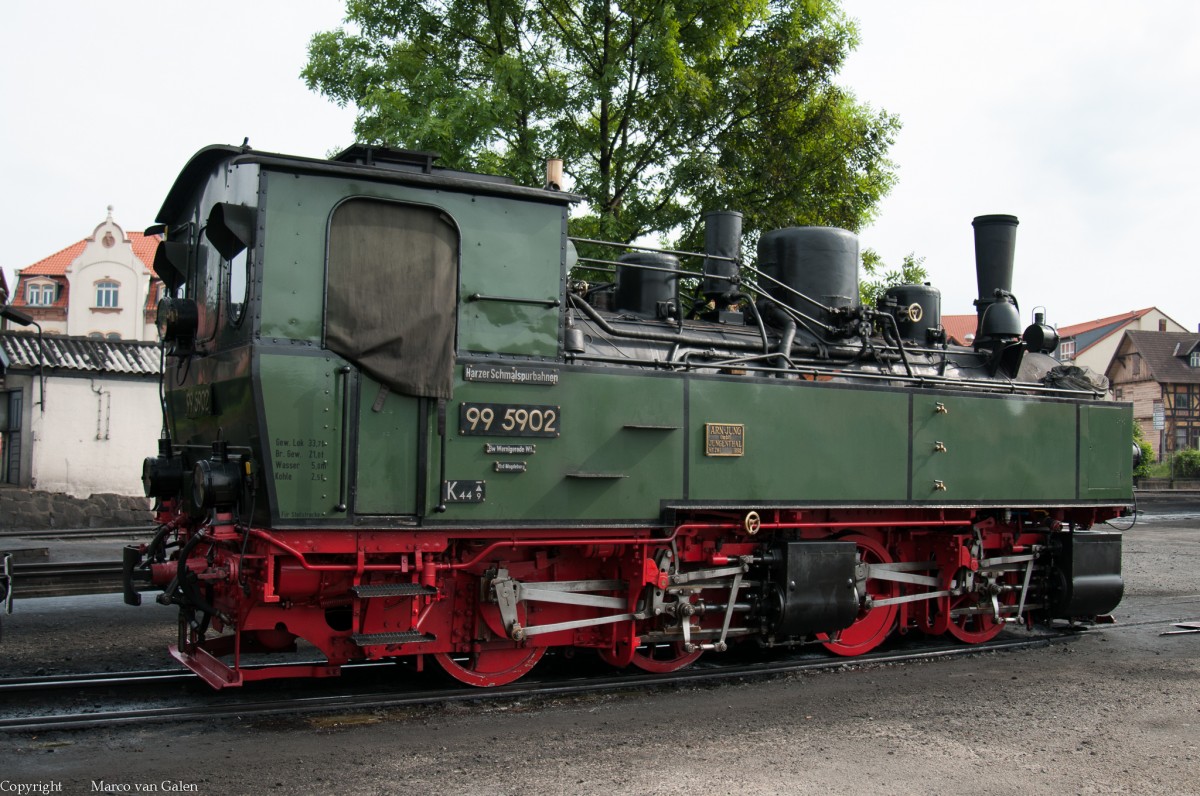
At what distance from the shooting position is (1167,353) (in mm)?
56875

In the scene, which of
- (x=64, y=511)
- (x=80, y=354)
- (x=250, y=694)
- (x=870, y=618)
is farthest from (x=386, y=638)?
(x=80, y=354)

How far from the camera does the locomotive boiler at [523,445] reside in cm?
614

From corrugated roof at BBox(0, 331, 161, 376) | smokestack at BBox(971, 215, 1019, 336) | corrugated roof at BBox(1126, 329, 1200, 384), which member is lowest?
corrugated roof at BBox(0, 331, 161, 376)

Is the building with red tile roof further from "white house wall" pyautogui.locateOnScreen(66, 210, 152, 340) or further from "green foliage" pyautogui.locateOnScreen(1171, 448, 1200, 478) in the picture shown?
"green foliage" pyautogui.locateOnScreen(1171, 448, 1200, 478)

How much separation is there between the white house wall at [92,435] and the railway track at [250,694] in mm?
15103

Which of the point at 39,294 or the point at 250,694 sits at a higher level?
the point at 39,294

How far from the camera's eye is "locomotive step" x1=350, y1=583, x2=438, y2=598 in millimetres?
6145

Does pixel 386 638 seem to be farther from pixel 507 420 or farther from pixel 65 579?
pixel 65 579

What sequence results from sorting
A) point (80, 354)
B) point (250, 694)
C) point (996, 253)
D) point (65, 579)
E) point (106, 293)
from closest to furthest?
point (250, 694) → point (996, 253) → point (65, 579) → point (80, 354) → point (106, 293)

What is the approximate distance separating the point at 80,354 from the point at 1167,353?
55.6 metres

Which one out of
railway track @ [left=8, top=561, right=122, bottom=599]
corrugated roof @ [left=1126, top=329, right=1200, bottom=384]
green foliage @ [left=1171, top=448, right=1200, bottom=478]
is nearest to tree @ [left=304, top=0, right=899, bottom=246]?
railway track @ [left=8, top=561, right=122, bottom=599]

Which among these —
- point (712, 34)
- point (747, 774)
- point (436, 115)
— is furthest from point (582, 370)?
point (712, 34)

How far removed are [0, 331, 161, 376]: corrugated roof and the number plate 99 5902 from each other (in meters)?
16.0

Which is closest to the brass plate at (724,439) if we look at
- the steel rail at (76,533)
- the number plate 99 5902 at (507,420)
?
the number plate 99 5902 at (507,420)
